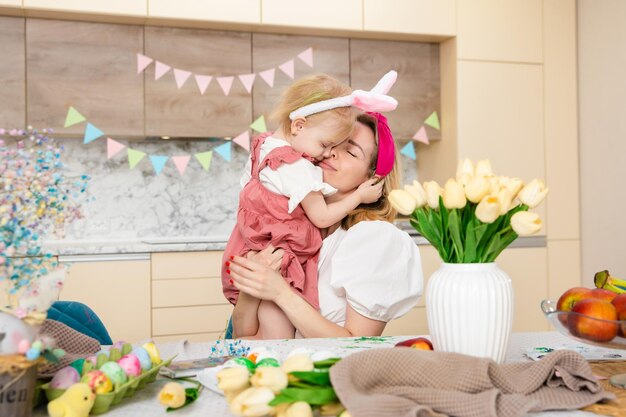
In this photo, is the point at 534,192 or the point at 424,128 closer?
the point at 534,192

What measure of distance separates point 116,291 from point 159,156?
89 centimetres

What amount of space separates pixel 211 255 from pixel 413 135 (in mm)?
1419

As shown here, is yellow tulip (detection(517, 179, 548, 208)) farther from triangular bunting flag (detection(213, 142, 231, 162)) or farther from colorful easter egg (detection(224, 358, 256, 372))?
triangular bunting flag (detection(213, 142, 231, 162))

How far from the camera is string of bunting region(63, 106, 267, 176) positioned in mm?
3439

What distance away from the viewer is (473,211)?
1.07 m

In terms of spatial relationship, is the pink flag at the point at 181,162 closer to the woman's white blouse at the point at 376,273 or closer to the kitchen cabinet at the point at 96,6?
the kitchen cabinet at the point at 96,6

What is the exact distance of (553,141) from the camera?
4051 mm

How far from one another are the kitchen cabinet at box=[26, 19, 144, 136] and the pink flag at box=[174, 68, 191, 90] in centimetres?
19

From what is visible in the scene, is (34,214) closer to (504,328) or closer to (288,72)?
(504,328)

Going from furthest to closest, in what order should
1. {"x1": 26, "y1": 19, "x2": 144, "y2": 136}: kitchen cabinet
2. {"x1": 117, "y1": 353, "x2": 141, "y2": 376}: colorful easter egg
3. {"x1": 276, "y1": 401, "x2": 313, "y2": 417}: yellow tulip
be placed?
{"x1": 26, "y1": 19, "x2": 144, "y2": 136}: kitchen cabinet < {"x1": 117, "y1": 353, "x2": 141, "y2": 376}: colorful easter egg < {"x1": 276, "y1": 401, "x2": 313, "y2": 417}: yellow tulip

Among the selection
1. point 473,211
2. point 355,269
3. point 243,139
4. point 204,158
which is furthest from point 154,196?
point 473,211

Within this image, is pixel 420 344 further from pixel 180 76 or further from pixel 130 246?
pixel 180 76

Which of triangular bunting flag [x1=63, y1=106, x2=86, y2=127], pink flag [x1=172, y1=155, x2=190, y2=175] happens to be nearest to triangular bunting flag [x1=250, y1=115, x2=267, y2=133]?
pink flag [x1=172, y1=155, x2=190, y2=175]

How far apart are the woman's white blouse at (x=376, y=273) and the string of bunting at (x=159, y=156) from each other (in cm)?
196
